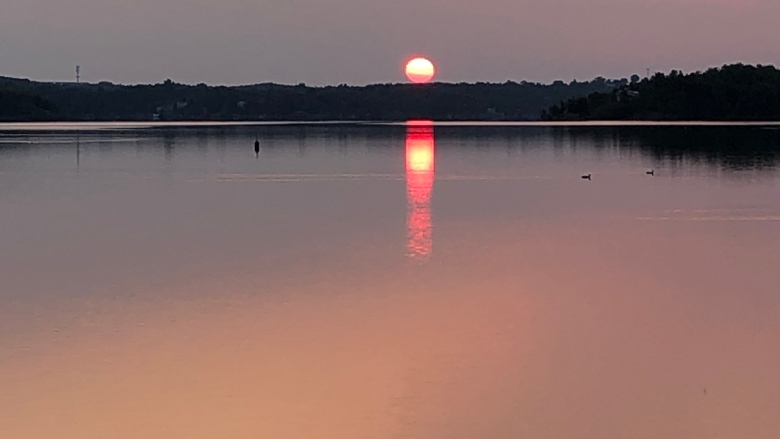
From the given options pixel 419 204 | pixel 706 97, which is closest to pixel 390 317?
pixel 419 204

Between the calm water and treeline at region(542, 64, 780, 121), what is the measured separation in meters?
75.1

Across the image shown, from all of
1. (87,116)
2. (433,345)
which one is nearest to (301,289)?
(433,345)

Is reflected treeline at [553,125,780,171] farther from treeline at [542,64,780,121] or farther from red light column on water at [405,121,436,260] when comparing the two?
treeline at [542,64,780,121]

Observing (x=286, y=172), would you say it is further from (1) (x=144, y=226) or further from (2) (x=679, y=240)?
(2) (x=679, y=240)

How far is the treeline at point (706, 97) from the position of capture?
95.6 meters

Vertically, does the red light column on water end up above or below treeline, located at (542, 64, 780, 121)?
below

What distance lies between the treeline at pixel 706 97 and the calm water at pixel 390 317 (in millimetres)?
75084

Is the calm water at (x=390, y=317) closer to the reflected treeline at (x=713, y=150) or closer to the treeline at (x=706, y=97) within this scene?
the reflected treeline at (x=713, y=150)

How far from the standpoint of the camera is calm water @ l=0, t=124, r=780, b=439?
312 inches

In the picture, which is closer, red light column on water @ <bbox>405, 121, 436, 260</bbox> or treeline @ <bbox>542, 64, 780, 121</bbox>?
red light column on water @ <bbox>405, 121, 436, 260</bbox>

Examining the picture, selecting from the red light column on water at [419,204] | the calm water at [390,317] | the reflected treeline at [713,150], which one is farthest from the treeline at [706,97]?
the calm water at [390,317]

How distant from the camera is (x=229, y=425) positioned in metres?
7.66

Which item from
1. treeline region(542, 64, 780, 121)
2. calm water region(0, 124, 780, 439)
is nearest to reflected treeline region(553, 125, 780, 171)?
calm water region(0, 124, 780, 439)

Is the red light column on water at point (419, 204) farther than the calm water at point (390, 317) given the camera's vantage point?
Yes
